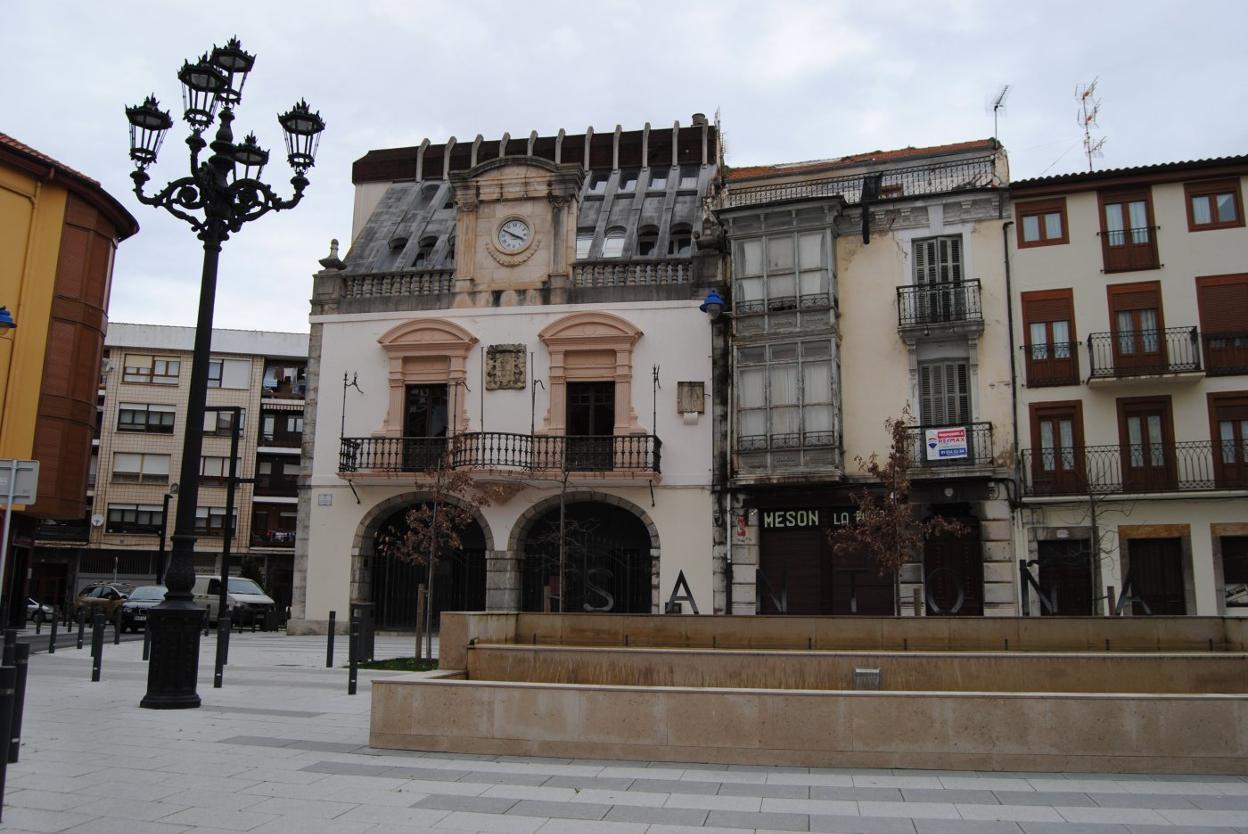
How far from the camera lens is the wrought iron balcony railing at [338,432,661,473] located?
77.4 ft

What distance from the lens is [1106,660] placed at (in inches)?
355

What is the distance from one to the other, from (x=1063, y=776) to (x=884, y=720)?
4.32 feet

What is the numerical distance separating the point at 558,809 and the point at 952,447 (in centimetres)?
1742

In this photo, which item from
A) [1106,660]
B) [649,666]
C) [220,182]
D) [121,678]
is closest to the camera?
[1106,660]

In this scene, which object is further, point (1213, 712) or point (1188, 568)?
point (1188, 568)

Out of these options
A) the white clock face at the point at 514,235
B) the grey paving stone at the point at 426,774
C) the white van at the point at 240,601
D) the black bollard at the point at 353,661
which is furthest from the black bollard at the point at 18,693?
the white van at the point at 240,601

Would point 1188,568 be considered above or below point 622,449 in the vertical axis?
below

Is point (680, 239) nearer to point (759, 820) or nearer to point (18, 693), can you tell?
point (18, 693)

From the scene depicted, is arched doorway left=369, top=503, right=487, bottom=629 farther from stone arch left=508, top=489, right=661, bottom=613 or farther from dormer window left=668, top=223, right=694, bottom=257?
dormer window left=668, top=223, right=694, bottom=257

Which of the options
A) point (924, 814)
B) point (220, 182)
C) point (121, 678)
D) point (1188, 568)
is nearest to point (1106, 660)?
point (924, 814)

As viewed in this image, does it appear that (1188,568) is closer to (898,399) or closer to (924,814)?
(898,399)

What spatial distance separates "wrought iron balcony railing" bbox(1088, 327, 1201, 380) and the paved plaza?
16353mm

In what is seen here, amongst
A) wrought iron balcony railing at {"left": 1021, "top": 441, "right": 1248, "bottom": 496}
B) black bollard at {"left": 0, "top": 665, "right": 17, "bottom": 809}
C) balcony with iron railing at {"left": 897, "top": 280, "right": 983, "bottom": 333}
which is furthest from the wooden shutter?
black bollard at {"left": 0, "top": 665, "right": 17, "bottom": 809}

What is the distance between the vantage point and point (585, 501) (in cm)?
2456
